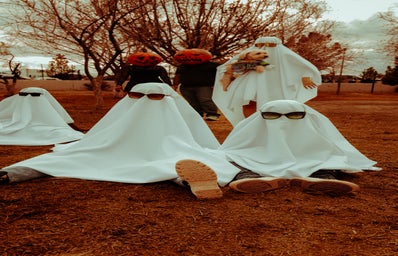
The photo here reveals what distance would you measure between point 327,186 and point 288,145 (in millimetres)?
788

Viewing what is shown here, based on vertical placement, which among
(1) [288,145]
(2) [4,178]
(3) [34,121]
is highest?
(1) [288,145]

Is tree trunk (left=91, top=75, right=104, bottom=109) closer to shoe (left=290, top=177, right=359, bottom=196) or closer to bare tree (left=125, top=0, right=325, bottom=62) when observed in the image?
bare tree (left=125, top=0, right=325, bottom=62)

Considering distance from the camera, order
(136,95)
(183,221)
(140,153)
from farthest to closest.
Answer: (136,95) < (140,153) < (183,221)

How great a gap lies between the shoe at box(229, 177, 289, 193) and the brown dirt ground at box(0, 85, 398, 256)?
5 centimetres

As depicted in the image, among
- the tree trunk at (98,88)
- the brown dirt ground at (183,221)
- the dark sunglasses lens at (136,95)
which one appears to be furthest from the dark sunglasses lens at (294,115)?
the tree trunk at (98,88)

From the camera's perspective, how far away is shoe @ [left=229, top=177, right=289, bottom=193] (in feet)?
11.5

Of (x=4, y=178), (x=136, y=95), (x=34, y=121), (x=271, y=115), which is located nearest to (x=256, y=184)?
(x=271, y=115)

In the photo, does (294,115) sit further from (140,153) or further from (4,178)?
(4,178)

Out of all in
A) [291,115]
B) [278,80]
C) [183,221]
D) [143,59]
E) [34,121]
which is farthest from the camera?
[143,59]

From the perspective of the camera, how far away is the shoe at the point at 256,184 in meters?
3.52

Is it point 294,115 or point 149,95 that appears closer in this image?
point 294,115

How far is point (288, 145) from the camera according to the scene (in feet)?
13.8

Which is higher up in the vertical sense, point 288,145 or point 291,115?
point 291,115

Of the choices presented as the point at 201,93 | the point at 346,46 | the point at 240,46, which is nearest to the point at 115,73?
the point at 240,46
